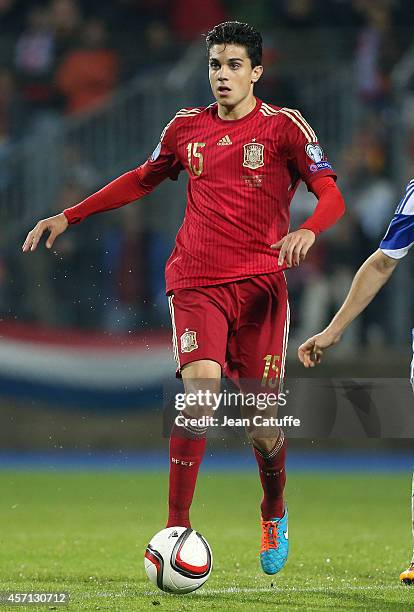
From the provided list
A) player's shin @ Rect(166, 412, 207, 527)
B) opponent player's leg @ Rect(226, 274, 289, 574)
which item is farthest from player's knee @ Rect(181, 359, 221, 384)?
opponent player's leg @ Rect(226, 274, 289, 574)

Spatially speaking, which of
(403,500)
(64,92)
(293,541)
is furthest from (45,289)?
(293,541)

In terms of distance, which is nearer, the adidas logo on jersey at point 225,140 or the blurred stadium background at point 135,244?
the adidas logo on jersey at point 225,140

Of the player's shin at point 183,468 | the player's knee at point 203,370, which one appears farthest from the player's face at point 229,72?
the player's shin at point 183,468

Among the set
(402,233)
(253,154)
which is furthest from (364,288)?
(253,154)

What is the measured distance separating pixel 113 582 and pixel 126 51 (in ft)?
29.1

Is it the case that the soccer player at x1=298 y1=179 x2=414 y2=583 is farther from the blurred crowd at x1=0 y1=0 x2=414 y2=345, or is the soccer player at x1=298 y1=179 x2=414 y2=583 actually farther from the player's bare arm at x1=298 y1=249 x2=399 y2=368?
the blurred crowd at x1=0 y1=0 x2=414 y2=345

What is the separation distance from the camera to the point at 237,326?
237 inches

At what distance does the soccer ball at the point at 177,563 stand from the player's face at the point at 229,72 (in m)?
1.94

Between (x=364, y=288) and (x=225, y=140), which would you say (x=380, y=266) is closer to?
(x=364, y=288)

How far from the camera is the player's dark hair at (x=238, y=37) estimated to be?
5867mm

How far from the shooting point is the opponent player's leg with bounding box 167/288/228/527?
18.4ft

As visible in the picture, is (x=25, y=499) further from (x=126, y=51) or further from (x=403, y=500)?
(x=126, y=51)

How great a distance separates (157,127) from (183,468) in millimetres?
7464

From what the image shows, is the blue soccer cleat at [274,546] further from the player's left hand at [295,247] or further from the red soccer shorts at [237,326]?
the player's left hand at [295,247]
